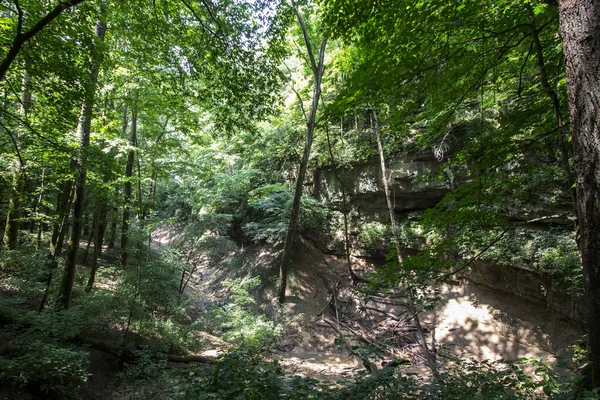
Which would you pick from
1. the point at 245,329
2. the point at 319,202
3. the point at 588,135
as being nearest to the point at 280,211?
the point at 319,202

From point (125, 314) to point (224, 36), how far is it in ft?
25.9

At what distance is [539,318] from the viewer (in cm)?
834

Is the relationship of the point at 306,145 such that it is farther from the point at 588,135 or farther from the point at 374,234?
the point at 588,135

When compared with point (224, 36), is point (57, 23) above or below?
below

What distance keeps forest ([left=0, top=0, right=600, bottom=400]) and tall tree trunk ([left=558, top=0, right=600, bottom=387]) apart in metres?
0.01

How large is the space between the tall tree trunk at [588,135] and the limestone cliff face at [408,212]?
5.89 metres

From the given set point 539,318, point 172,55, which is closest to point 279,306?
point 539,318

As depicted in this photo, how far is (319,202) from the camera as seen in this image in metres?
14.5

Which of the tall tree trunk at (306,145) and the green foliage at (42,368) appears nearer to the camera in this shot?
the green foliage at (42,368)

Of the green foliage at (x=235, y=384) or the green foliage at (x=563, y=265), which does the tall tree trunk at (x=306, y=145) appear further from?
the green foliage at (x=235, y=384)

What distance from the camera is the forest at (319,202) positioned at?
3156mm

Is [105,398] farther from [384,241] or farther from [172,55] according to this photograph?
[384,241]

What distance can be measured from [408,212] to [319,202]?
4409 millimetres

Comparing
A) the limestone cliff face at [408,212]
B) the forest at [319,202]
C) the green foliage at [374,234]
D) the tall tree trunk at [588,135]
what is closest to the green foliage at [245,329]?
the forest at [319,202]
